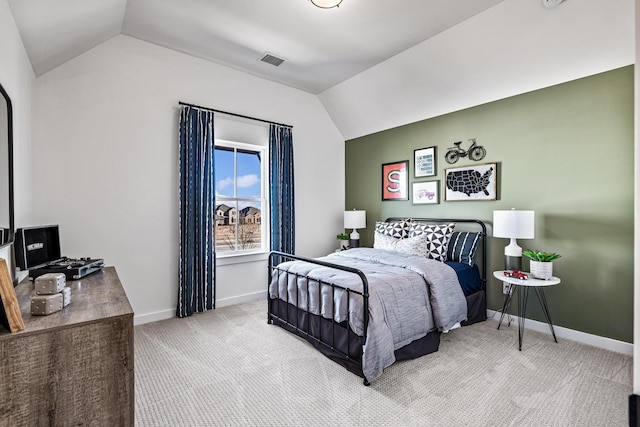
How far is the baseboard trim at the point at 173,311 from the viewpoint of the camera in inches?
134

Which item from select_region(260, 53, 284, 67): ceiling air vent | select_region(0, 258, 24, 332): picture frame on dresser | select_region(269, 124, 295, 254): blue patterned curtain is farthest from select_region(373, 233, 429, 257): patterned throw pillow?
select_region(0, 258, 24, 332): picture frame on dresser

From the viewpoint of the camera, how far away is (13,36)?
199 centimetres

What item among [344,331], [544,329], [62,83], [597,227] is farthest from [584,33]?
[62,83]

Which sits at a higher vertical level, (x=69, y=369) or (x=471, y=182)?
(x=471, y=182)

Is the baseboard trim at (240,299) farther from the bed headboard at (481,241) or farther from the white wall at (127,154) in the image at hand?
the bed headboard at (481,241)

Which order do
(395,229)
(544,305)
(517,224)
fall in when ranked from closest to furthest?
1. (517,224)
2. (544,305)
3. (395,229)

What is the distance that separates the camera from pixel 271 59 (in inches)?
149

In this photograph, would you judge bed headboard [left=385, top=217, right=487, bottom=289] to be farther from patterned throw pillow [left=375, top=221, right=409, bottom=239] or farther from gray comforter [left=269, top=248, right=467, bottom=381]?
gray comforter [left=269, top=248, right=467, bottom=381]

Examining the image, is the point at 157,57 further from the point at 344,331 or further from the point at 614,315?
the point at 614,315

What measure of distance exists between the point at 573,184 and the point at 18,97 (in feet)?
15.2

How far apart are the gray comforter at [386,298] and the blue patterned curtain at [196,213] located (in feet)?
3.21

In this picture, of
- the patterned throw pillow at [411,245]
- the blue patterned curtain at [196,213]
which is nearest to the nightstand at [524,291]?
the patterned throw pillow at [411,245]

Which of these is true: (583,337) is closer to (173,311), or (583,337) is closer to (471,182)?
(471,182)

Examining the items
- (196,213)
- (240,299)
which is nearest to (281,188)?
(196,213)
